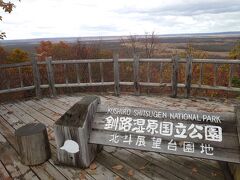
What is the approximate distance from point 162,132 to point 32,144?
2107 millimetres

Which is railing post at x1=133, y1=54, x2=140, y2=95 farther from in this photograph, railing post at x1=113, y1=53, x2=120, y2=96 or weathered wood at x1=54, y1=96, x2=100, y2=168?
weathered wood at x1=54, y1=96, x2=100, y2=168

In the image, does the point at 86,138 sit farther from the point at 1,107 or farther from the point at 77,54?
the point at 77,54

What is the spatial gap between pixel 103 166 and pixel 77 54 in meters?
12.1

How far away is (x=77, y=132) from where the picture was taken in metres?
3.43

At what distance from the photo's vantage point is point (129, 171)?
3.55 m

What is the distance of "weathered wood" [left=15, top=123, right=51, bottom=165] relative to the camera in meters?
3.62

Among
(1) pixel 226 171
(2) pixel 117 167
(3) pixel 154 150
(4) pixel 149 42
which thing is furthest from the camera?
(4) pixel 149 42

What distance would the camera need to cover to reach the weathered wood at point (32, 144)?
362 centimetres

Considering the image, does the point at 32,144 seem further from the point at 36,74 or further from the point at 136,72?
the point at 136,72

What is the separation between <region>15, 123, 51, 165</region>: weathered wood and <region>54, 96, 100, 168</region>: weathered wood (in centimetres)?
31

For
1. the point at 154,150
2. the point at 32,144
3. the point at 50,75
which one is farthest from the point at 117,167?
the point at 50,75

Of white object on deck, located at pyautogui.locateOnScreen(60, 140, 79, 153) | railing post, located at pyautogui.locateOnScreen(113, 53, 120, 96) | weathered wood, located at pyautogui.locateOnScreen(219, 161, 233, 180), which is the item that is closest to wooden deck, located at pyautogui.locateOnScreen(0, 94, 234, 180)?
weathered wood, located at pyautogui.locateOnScreen(219, 161, 233, 180)

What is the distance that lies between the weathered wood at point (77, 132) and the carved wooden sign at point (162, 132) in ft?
0.05

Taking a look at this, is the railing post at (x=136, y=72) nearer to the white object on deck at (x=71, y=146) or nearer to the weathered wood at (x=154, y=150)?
the weathered wood at (x=154, y=150)
